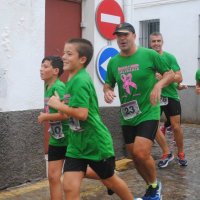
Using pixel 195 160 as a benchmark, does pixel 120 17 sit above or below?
above

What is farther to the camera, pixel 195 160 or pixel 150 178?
pixel 195 160

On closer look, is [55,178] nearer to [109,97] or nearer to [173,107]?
[109,97]

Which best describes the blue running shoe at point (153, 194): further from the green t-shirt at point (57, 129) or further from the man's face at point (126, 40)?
the man's face at point (126, 40)

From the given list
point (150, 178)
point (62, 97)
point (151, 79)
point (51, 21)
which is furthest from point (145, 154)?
point (51, 21)

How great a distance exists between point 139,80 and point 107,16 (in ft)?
7.04

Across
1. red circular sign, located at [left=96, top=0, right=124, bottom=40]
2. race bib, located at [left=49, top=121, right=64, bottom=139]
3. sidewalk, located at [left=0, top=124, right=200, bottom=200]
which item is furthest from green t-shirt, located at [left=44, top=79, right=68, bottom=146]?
red circular sign, located at [left=96, top=0, right=124, bottom=40]

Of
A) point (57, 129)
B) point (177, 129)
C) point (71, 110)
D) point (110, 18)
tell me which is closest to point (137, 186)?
→ point (177, 129)

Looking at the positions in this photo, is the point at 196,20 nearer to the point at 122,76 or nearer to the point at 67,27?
the point at 67,27

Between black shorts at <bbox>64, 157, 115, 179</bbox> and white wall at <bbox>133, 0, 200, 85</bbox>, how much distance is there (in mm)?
8990

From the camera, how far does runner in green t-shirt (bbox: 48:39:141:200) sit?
3.54 meters

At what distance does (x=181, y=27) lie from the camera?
492 inches

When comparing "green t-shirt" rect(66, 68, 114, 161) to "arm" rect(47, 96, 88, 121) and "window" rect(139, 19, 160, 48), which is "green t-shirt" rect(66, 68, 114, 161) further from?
"window" rect(139, 19, 160, 48)

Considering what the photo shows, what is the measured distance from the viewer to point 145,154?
4.61 metres

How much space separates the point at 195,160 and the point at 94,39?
259 centimetres
